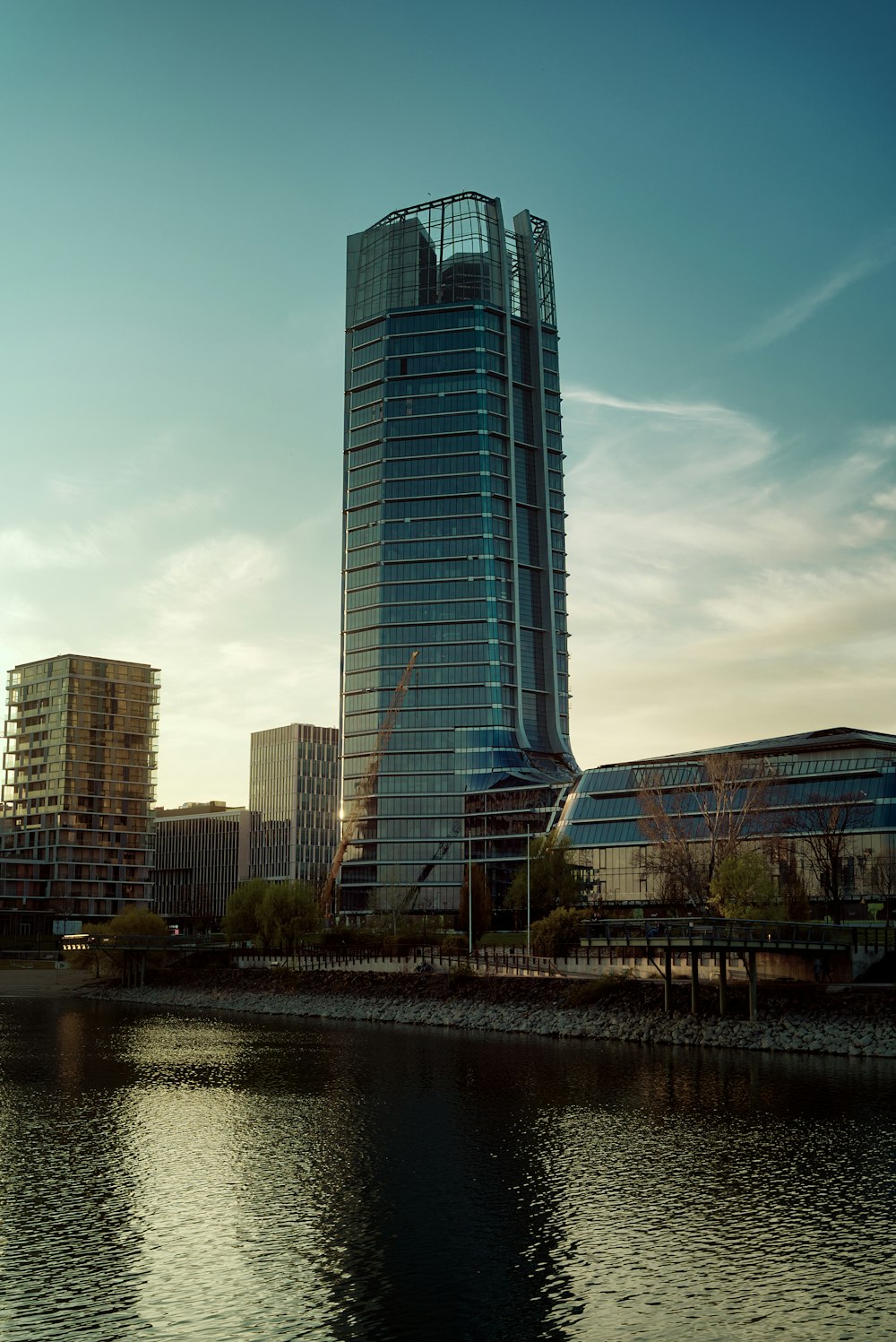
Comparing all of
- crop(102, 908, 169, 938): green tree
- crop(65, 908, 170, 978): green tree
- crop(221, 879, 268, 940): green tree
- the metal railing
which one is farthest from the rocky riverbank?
crop(102, 908, 169, 938): green tree

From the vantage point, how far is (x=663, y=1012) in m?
97.5

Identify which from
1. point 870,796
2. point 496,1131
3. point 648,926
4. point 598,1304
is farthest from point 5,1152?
point 870,796

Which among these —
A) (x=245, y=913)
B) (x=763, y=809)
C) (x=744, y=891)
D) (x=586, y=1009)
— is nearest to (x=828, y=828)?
(x=763, y=809)

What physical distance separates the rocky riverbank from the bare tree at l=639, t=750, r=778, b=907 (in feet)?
71.4

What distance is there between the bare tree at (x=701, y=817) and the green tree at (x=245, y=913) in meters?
53.0

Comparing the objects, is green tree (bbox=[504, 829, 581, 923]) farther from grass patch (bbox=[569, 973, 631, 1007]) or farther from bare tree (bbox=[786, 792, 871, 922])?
grass patch (bbox=[569, 973, 631, 1007])

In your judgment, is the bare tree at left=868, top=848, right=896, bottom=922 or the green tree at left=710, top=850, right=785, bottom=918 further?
the bare tree at left=868, top=848, right=896, bottom=922

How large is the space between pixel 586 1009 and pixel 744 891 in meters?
19.2

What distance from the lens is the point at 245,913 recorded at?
6850 inches

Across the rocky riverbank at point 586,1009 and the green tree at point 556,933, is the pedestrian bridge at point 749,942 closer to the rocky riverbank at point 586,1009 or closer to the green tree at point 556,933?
the rocky riverbank at point 586,1009

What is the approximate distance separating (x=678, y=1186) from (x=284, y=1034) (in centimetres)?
6756

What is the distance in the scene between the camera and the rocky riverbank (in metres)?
86.7

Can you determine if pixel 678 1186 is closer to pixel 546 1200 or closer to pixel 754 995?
pixel 546 1200

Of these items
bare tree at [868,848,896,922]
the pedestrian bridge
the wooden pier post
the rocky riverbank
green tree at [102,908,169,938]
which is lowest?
the rocky riverbank
